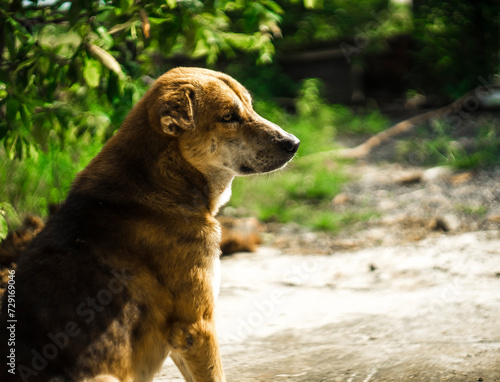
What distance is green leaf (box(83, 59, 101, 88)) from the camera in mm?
3551

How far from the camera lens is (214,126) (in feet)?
9.97

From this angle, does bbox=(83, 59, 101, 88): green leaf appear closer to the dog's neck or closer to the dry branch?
the dog's neck

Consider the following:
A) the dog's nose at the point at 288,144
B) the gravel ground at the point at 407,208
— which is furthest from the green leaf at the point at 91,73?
the gravel ground at the point at 407,208

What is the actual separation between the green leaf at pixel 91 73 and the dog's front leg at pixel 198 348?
1.72 metres

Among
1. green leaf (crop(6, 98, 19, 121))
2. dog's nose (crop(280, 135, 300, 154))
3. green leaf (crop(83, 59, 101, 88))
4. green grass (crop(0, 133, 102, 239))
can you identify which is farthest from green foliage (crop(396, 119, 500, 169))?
green leaf (crop(6, 98, 19, 121))

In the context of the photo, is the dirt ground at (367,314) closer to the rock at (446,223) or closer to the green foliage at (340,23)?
the rock at (446,223)

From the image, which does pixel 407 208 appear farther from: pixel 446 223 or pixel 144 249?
pixel 144 249

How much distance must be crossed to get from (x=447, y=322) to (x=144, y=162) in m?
2.21

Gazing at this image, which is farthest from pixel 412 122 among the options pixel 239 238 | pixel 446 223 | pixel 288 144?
pixel 288 144

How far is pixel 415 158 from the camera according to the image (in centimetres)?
952

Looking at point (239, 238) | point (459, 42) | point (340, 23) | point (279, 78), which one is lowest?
point (279, 78)

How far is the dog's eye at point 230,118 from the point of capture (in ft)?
10.1

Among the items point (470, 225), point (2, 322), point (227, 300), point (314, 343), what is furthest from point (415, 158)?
point (2, 322)

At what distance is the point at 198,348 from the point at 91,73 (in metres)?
1.91
